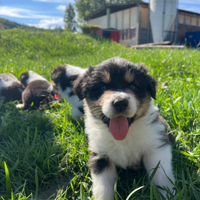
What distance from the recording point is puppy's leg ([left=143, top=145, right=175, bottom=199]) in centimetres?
190

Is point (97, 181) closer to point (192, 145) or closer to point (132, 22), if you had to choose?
point (192, 145)

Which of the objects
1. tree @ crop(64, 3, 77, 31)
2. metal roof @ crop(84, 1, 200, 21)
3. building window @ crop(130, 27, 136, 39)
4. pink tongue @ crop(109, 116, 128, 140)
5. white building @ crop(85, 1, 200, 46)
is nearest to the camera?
pink tongue @ crop(109, 116, 128, 140)

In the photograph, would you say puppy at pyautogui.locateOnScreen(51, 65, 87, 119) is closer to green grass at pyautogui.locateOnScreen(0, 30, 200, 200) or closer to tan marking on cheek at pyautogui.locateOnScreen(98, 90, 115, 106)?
green grass at pyautogui.locateOnScreen(0, 30, 200, 200)

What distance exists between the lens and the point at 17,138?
114 inches

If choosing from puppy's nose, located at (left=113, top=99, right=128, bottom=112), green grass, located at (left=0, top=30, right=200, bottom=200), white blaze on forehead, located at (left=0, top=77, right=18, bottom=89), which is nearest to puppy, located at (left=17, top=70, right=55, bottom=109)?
green grass, located at (left=0, top=30, right=200, bottom=200)

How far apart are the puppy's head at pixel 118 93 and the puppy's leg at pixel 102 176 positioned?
0.35 m

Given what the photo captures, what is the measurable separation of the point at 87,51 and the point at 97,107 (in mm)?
10529

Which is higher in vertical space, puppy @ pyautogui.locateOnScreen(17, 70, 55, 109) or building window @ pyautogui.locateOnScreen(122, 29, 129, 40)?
building window @ pyautogui.locateOnScreen(122, 29, 129, 40)

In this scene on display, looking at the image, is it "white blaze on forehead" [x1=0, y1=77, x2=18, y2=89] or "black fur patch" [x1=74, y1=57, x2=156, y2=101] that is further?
"white blaze on forehead" [x1=0, y1=77, x2=18, y2=89]

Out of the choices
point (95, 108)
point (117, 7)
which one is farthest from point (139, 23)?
point (95, 108)

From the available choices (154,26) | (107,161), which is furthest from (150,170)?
(154,26)

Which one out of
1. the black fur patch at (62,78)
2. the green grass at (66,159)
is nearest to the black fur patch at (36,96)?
the green grass at (66,159)

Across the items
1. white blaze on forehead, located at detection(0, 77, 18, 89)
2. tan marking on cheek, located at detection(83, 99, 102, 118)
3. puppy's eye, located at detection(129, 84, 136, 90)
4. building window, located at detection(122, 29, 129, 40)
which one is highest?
building window, located at detection(122, 29, 129, 40)

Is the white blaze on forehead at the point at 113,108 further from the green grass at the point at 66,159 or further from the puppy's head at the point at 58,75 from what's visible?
the puppy's head at the point at 58,75
